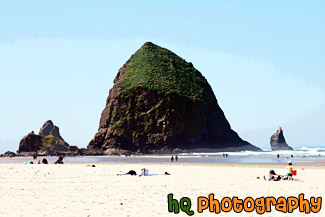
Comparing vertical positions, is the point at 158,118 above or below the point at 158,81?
below

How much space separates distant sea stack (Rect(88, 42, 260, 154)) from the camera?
534 ft

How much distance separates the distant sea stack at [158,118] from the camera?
16262cm

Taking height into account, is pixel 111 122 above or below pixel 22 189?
above

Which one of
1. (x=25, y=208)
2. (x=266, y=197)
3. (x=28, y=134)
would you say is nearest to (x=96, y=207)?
(x=25, y=208)

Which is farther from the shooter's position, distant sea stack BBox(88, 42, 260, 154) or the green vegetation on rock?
the green vegetation on rock

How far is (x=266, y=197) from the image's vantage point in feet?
68.2

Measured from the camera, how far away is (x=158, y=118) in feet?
548

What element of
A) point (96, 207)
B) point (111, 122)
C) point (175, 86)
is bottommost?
point (96, 207)

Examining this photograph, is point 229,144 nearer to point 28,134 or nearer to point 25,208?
point 28,134

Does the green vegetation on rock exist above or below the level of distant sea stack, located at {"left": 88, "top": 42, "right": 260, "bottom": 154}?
above

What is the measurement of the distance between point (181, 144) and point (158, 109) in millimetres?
16161

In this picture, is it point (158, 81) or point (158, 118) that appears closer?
point (158, 118)

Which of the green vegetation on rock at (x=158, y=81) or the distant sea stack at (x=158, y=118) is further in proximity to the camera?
the green vegetation on rock at (x=158, y=81)

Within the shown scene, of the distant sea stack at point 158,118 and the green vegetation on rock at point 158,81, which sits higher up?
the green vegetation on rock at point 158,81
